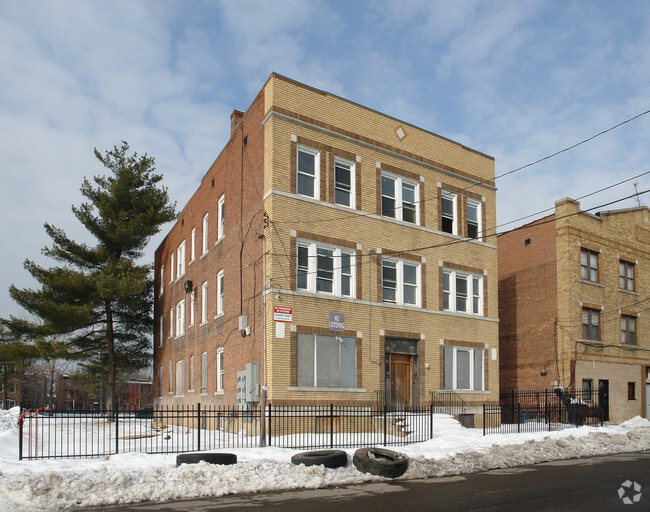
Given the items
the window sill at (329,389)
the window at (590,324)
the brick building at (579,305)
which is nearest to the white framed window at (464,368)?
the window sill at (329,389)

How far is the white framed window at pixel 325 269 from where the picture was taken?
22.3 m

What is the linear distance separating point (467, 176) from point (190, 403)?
55.0 ft

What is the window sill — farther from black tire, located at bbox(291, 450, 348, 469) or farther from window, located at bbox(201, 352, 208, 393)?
window, located at bbox(201, 352, 208, 393)

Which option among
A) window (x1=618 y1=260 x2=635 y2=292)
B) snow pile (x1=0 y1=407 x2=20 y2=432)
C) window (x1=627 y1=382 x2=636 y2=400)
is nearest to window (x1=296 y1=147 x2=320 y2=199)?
snow pile (x1=0 y1=407 x2=20 y2=432)

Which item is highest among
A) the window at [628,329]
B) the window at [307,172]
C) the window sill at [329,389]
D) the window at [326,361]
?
the window at [307,172]

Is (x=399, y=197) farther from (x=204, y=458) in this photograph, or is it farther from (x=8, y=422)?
(x=8, y=422)

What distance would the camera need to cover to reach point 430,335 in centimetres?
2519

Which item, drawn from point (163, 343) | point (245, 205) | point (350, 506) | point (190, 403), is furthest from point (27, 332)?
point (350, 506)

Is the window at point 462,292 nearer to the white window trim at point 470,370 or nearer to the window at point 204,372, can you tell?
the white window trim at point 470,370

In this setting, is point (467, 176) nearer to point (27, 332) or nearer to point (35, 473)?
point (35, 473)

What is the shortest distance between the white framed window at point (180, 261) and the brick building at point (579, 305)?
17863 mm

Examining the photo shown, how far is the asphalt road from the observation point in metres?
9.78

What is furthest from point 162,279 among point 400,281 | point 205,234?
point 400,281

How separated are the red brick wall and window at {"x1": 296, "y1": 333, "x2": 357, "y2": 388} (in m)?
13.6
